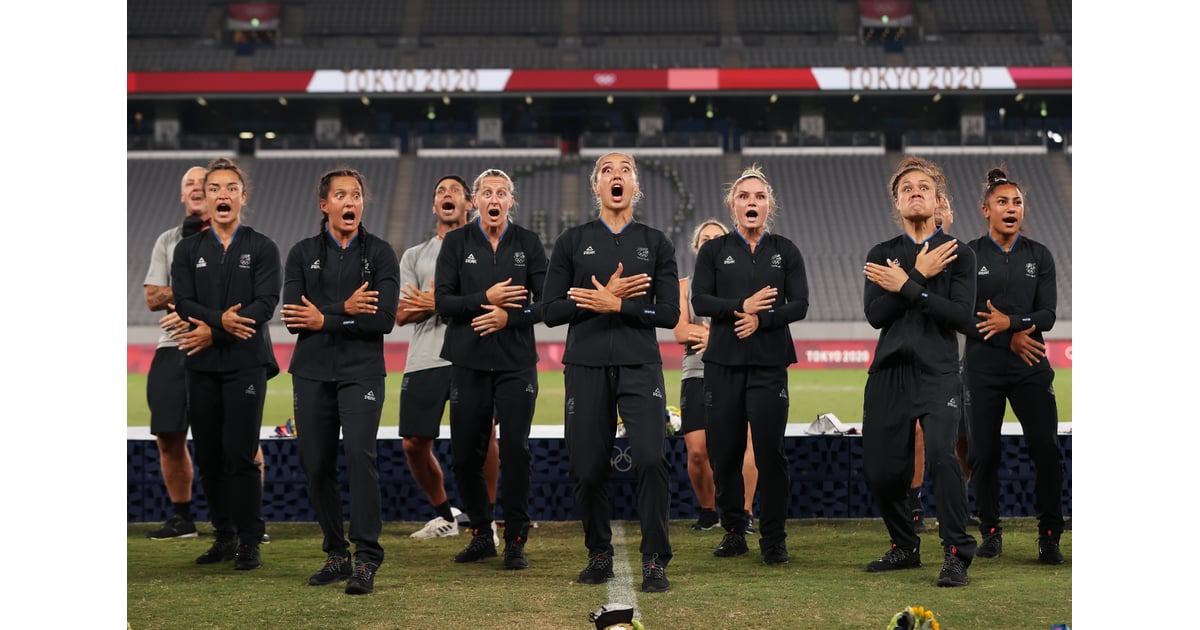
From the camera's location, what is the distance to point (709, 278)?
6.46 m

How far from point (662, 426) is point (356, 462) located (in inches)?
59.3

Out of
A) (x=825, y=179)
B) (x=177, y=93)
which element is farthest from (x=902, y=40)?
(x=177, y=93)

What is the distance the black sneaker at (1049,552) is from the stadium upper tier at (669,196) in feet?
83.4

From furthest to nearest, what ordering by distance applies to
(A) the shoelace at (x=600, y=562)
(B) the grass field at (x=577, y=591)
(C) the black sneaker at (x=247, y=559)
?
(C) the black sneaker at (x=247, y=559)
(A) the shoelace at (x=600, y=562)
(B) the grass field at (x=577, y=591)

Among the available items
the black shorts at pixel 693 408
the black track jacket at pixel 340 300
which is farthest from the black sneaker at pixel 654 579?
the black shorts at pixel 693 408

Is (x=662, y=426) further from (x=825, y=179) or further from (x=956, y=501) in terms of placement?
(x=825, y=179)

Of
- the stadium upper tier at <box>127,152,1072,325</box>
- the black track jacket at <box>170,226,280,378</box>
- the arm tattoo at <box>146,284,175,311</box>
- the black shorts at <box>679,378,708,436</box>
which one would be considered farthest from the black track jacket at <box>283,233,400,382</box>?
the stadium upper tier at <box>127,152,1072,325</box>

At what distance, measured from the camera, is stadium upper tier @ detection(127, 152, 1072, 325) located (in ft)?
111

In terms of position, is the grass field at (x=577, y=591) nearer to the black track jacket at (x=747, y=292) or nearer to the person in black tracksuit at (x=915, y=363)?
the person in black tracksuit at (x=915, y=363)

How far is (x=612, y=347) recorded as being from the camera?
5.65m

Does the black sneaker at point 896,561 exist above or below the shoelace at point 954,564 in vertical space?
below

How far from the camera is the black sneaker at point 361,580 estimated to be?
533 centimetres

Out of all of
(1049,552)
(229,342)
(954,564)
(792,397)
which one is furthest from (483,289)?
(792,397)

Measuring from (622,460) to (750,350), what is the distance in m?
1.97
